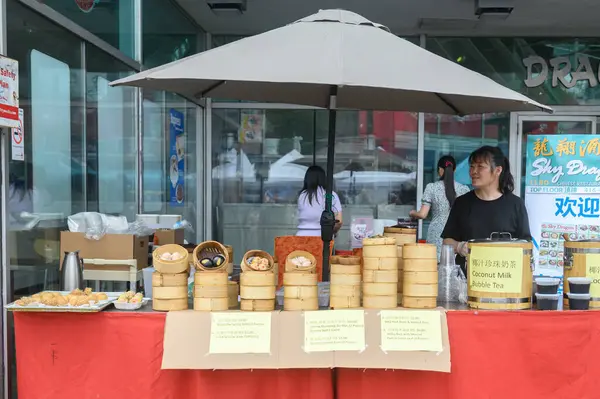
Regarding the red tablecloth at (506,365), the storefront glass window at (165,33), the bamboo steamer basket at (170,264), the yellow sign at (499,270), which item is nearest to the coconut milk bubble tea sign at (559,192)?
the red tablecloth at (506,365)

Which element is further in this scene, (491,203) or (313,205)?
(313,205)

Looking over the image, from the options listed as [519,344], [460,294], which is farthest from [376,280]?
[519,344]

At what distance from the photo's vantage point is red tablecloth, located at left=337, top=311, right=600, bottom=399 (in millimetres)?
2391

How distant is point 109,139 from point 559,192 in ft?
11.4

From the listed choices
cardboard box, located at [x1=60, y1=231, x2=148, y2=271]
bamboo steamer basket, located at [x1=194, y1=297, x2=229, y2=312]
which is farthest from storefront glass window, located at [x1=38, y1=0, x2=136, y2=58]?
bamboo steamer basket, located at [x1=194, y1=297, x2=229, y2=312]

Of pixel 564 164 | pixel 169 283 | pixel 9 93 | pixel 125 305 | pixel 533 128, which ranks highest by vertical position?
pixel 533 128

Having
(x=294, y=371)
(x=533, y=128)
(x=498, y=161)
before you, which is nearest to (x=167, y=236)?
(x=294, y=371)

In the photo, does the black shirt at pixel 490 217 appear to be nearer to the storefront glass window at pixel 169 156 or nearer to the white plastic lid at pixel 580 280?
the white plastic lid at pixel 580 280

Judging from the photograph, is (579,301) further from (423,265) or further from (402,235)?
(402,235)

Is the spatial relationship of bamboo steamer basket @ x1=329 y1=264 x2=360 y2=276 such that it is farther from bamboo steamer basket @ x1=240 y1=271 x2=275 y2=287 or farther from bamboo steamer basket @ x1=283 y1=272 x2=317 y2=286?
bamboo steamer basket @ x1=240 y1=271 x2=275 y2=287

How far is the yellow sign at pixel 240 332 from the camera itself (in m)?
2.28

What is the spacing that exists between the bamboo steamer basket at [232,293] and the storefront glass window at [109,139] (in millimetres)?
2142

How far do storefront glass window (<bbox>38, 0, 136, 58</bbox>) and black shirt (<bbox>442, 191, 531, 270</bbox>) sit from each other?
2936 mm

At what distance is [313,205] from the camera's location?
15.4 feet
